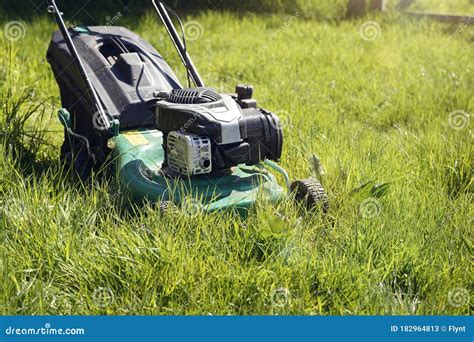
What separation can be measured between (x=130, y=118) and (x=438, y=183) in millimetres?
1478

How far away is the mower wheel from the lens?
2.74 m

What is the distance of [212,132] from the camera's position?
2.59 meters

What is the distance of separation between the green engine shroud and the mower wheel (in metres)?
0.11

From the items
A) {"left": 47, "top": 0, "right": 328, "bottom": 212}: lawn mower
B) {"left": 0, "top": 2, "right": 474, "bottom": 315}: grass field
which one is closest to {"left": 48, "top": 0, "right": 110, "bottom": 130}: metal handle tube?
{"left": 47, "top": 0, "right": 328, "bottom": 212}: lawn mower

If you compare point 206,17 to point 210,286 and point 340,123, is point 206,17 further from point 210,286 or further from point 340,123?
point 210,286

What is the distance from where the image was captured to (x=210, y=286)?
2260mm

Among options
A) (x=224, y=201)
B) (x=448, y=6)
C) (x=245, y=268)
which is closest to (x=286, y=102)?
(x=224, y=201)

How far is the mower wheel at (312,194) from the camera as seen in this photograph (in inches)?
108

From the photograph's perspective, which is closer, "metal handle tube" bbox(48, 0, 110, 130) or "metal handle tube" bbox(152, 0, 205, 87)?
"metal handle tube" bbox(48, 0, 110, 130)

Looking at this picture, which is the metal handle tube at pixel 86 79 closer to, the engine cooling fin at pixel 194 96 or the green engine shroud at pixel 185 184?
the green engine shroud at pixel 185 184

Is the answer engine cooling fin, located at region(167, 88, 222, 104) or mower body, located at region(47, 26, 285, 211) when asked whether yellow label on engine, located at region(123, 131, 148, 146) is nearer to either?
mower body, located at region(47, 26, 285, 211)

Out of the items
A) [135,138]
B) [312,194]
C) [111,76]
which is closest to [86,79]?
[111,76]

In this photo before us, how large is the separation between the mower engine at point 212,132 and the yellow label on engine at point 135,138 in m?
0.22

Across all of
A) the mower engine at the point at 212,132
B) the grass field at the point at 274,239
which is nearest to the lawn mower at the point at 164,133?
the mower engine at the point at 212,132
